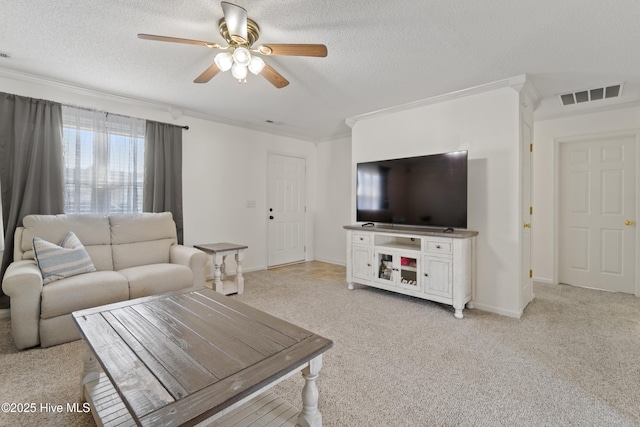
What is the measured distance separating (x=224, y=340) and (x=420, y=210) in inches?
105

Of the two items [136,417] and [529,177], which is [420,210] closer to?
[529,177]

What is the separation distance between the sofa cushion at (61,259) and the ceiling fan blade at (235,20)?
2398 millimetres

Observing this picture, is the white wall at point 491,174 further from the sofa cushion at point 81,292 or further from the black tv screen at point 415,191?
the sofa cushion at point 81,292

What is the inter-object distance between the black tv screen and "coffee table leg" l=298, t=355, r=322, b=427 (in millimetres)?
2421

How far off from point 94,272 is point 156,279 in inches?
21.5

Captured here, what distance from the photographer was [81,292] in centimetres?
241

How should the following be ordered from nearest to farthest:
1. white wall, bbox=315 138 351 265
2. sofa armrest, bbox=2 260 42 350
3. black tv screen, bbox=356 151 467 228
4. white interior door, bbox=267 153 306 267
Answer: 1. sofa armrest, bbox=2 260 42 350
2. black tv screen, bbox=356 151 467 228
3. white interior door, bbox=267 153 306 267
4. white wall, bbox=315 138 351 265

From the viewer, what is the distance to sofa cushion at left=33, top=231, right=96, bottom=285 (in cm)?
249

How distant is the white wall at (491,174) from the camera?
300 centimetres

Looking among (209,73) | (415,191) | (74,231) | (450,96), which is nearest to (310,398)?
(209,73)

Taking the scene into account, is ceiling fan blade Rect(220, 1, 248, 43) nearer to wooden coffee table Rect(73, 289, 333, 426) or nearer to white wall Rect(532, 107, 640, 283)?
wooden coffee table Rect(73, 289, 333, 426)

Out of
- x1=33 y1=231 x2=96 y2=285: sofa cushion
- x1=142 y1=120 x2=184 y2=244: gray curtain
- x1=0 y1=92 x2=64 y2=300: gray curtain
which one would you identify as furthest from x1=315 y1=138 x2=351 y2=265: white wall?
x1=0 y1=92 x2=64 y2=300: gray curtain

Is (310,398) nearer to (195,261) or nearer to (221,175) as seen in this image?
(195,261)

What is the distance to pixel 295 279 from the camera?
4.41 meters
